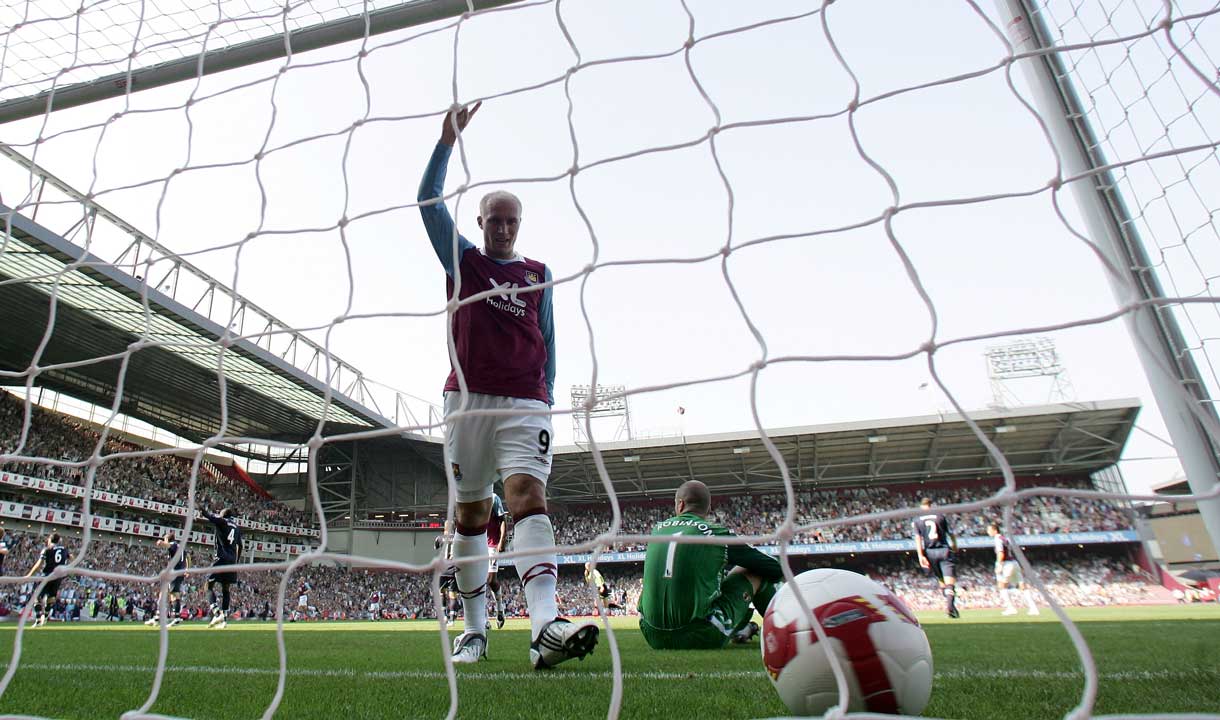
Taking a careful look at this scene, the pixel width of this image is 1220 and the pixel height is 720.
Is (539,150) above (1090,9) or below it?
below

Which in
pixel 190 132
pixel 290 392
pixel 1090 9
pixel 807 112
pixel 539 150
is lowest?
pixel 807 112

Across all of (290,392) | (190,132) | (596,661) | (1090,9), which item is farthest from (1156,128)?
(290,392)

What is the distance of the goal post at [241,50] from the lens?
3068mm

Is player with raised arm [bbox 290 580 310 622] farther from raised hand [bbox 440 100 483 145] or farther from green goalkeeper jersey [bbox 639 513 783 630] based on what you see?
raised hand [bbox 440 100 483 145]

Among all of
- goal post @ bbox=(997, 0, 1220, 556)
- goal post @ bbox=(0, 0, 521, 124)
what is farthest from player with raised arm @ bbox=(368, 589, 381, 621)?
goal post @ bbox=(997, 0, 1220, 556)

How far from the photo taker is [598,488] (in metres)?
27.7

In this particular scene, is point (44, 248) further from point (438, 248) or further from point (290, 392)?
point (438, 248)

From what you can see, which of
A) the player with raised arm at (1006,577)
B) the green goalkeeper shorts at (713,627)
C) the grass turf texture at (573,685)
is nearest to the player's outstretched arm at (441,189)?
the grass turf texture at (573,685)

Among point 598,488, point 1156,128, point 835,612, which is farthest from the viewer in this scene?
point 598,488

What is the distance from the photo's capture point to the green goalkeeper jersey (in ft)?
Result: 12.3

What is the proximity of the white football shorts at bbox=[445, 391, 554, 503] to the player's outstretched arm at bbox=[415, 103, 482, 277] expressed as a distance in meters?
0.57

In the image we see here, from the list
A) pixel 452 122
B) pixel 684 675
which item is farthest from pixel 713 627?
pixel 452 122

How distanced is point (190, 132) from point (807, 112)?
8.16 feet

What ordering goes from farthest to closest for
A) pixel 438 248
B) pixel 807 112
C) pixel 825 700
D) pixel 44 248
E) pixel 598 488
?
1. pixel 598 488
2. pixel 44 248
3. pixel 438 248
4. pixel 807 112
5. pixel 825 700
